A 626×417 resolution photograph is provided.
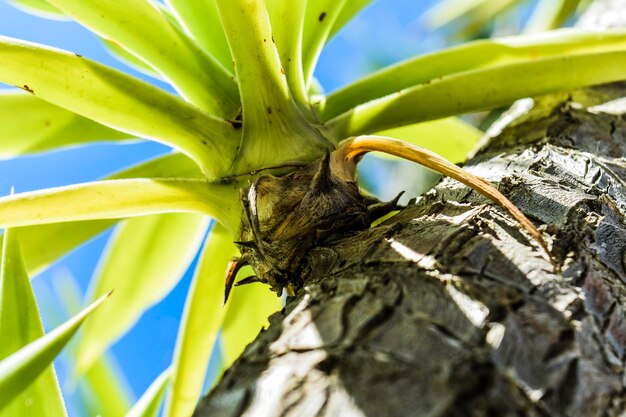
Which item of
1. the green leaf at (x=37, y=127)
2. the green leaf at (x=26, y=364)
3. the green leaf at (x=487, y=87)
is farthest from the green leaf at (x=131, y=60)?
the green leaf at (x=26, y=364)

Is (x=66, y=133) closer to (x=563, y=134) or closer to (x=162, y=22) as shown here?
(x=162, y=22)

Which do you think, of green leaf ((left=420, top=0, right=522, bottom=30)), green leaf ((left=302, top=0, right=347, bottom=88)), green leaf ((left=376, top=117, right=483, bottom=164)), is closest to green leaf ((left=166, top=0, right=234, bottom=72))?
green leaf ((left=302, top=0, right=347, bottom=88))

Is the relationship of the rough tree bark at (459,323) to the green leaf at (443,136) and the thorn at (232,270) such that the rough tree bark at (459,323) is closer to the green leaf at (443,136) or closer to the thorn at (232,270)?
the thorn at (232,270)

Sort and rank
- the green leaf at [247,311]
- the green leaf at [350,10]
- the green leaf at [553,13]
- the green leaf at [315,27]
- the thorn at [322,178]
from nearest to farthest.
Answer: the thorn at [322,178] < the green leaf at [315,27] < the green leaf at [350,10] < the green leaf at [247,311] < the green leaf at [553,13]

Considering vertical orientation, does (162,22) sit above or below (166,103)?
above

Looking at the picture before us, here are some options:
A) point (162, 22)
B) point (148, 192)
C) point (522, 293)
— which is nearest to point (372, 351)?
point (522, 293)

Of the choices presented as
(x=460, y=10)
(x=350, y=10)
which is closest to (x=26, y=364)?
(x=350, y=10)
